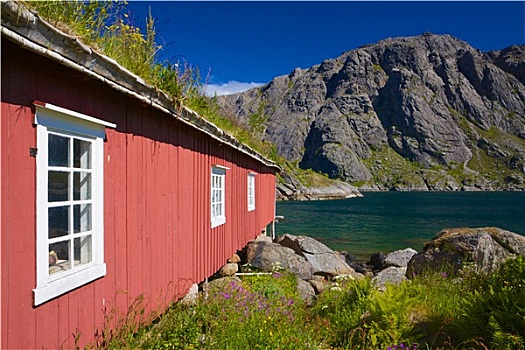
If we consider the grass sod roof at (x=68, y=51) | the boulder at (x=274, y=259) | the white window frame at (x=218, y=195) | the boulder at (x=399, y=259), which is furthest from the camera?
the boulder at (x=399, y=259)

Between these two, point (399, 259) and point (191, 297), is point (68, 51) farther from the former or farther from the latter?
point (399, 259)

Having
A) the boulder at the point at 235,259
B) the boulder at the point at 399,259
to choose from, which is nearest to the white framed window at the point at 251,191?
the boulder at the point at 235,259

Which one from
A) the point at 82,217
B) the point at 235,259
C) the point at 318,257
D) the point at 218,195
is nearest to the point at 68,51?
the point at 82,217

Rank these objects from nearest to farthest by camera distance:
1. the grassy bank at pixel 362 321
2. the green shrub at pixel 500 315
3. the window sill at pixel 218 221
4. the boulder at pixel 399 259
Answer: the green shrub at pixel 500 315, the grassy bank at pixel 362 321, the window sill at pixel 218 221, the boulder at pixel 399 259

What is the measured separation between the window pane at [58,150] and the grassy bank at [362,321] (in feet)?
6.76

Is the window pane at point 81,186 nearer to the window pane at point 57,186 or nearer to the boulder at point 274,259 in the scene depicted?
the window pane at point 57,186

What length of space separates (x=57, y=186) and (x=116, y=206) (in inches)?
43.0

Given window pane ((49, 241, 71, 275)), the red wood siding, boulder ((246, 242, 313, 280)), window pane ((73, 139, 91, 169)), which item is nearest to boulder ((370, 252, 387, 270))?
boulder ((246, 242, 313, 280))

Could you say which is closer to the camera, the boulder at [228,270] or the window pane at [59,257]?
the window pane at [59,257]

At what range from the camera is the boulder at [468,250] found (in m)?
11.6

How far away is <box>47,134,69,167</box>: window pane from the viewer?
434cm

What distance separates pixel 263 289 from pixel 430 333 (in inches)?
140

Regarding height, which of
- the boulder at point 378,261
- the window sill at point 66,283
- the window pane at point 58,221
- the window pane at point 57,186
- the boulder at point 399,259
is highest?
the window pane at point 57,186

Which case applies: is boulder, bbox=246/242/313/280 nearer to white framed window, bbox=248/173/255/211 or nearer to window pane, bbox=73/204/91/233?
white framed window, bbox=248/173/255/211
